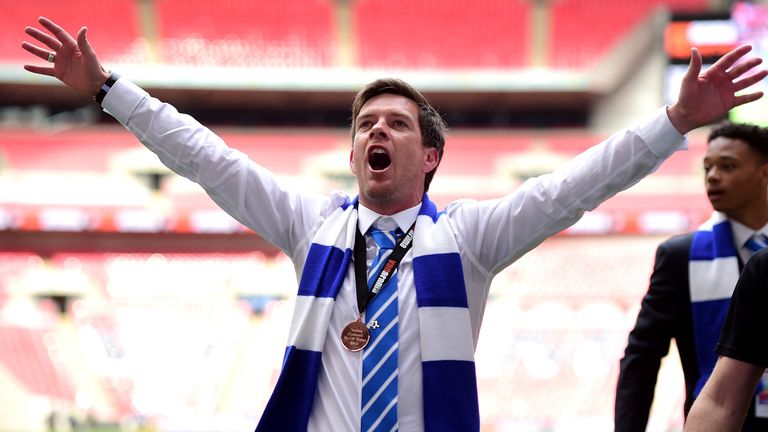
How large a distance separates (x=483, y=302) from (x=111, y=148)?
47.9ft

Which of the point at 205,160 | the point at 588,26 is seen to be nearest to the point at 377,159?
the point at 205,160

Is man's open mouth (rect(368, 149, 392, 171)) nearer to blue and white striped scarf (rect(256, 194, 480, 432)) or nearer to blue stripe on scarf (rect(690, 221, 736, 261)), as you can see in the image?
blue and white striped scarf (rect(256, 194, 480, 432))

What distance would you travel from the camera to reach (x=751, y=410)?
266 centimetres

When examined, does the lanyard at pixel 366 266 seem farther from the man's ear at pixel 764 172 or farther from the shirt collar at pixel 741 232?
the man's ear at pixel 764 172

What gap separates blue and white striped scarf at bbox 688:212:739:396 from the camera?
9.32ft

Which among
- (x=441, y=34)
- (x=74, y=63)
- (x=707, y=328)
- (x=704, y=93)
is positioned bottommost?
(x=707, y=328)

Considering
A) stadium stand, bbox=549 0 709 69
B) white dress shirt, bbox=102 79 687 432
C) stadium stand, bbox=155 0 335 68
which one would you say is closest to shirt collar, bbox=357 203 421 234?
white dress shirt, bbox=102 79 687 432

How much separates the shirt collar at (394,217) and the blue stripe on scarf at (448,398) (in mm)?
400

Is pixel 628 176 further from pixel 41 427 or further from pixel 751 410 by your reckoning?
pixel 41 427

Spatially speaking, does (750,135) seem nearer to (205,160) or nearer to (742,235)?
(742,235)

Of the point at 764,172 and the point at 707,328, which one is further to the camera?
the point at 764,172

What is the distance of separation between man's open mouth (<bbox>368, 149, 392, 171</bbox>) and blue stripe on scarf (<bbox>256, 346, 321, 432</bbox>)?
517 millimetres

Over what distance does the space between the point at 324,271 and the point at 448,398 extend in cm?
44

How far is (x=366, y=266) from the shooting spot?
90.0 inches
